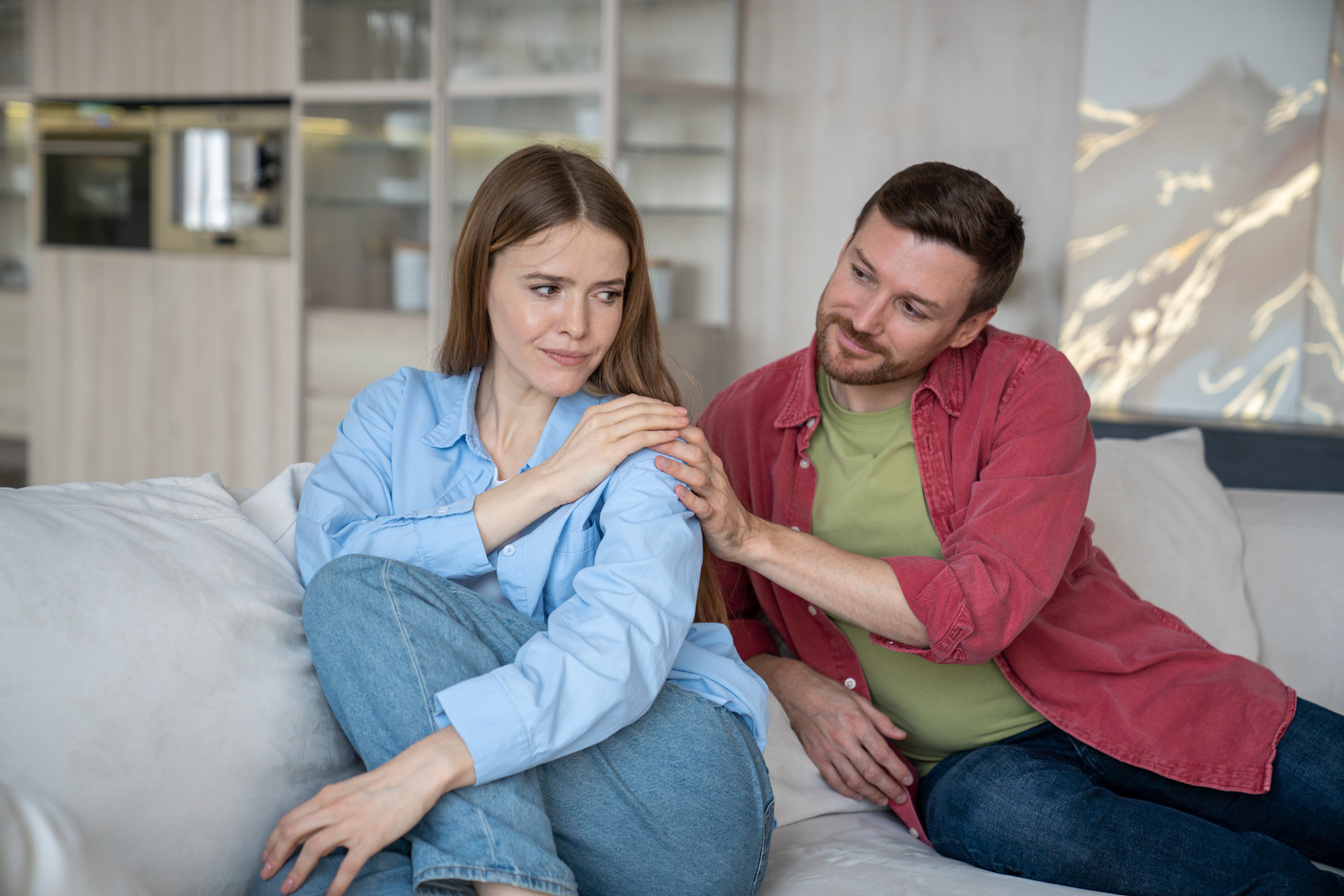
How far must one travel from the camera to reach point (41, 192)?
459 centimetres

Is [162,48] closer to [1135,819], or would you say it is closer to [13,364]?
[13,364]

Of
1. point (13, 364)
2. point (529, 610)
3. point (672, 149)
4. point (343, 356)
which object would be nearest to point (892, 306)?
point (529, 610)

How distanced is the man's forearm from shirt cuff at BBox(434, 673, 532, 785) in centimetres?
41

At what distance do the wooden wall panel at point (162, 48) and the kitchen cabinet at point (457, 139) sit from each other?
16 centimetres

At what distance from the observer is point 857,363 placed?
1.58m

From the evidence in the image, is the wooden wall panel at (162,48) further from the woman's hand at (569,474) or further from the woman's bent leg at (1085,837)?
the woman's bent leg at (1085,837)

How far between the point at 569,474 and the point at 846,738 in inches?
22.2

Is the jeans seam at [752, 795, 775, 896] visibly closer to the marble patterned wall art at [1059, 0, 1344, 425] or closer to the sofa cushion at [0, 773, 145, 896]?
the sofa cushion at [0, 773, 145, 896]

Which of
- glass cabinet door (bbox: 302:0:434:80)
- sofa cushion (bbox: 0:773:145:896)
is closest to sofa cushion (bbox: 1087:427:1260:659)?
sofa cushion (bbox: 0:773:145:896)

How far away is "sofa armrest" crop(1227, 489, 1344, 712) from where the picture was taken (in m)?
1.85

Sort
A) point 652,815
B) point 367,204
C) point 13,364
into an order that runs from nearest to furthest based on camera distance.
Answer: point 652,815, point 367,204, point 13,364

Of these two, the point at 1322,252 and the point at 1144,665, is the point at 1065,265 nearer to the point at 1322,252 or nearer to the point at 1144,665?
the point at 1322,252

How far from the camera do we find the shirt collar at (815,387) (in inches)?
62.3

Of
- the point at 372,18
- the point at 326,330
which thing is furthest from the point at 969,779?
the point at 372,18
